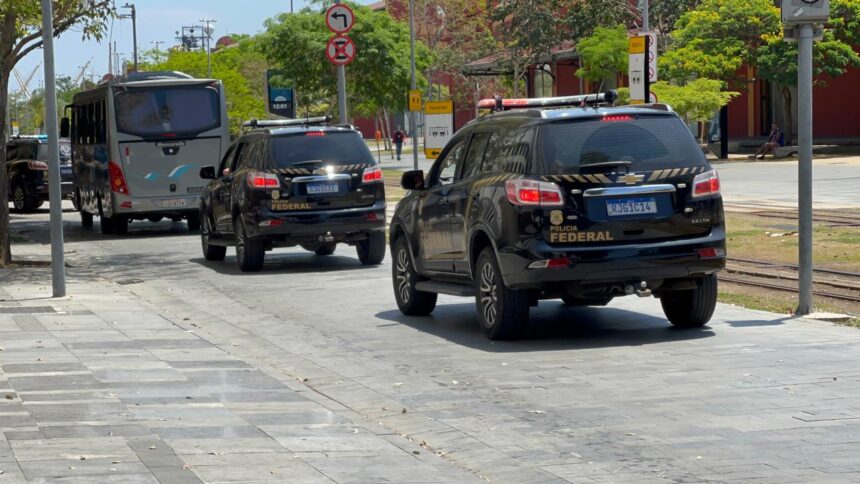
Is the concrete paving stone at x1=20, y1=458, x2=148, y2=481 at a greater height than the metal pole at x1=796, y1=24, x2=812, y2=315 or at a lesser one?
lesser

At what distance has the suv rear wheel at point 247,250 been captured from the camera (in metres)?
18.5

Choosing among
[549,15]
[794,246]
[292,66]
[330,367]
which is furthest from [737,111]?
[330,367]

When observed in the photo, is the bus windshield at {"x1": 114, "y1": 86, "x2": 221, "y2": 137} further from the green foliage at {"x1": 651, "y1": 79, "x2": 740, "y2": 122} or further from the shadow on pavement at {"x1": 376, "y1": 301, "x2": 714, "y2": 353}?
the green foliage at {"x1": 651, "y1": 79, "x2": 740, "y2": 122}

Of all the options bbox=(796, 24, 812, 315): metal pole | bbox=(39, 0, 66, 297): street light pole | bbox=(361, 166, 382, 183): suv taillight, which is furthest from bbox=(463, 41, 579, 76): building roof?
bbox=(796, 24, 812, 315): metal pole

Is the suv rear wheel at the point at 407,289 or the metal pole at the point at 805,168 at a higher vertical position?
the metal pole at the point at 805,168

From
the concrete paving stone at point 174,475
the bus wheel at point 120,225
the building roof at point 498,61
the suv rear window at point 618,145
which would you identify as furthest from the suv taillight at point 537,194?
the building roof at point 498,61

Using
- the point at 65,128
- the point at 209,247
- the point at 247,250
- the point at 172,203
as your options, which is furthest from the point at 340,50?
the point at 65,128

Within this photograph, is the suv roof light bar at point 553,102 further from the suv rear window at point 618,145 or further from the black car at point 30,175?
the black car at point 30,175

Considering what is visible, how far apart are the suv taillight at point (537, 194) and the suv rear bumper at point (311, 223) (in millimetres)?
7246

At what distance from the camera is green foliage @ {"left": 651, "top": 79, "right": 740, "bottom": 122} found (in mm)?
46688

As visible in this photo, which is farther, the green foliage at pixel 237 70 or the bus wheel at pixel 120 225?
the green foliage at pixel 237 70

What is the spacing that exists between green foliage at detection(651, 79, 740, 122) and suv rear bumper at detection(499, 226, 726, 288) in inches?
1403

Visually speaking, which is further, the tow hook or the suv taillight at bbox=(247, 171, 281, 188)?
the suv taillight at bbox=(247, 171, 281, 188)

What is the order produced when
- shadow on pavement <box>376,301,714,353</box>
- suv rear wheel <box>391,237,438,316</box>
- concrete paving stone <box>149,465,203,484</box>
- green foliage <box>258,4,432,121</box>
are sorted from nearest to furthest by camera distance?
concrete paving stone <box>149,465,203,484</box> → shadow on pavement <box>376,301,714,353</box> → suv rear wheel <box>391,237,438,316</box> → green foliage <box>258,4,432,121</box>
